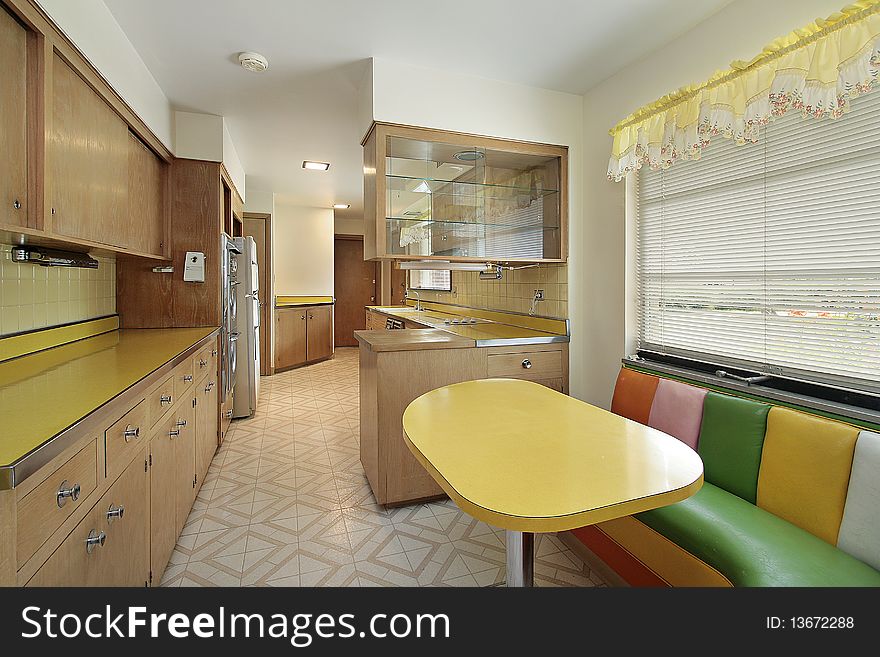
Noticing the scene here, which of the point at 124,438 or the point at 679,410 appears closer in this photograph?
the point at 124,438

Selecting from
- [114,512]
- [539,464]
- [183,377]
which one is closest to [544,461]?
[539,464]

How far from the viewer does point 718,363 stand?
2330mm

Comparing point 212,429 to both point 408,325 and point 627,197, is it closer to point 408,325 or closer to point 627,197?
point 408,325

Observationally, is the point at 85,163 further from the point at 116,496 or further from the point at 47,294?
the point at 116,496

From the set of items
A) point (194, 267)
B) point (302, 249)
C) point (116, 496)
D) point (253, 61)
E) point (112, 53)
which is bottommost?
point (116, 496)

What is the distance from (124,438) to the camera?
1.51 metres

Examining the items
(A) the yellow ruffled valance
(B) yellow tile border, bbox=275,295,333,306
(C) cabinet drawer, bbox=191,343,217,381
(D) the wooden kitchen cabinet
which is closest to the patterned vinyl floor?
(C) cabinet drawer, bbox=191,343,217,381

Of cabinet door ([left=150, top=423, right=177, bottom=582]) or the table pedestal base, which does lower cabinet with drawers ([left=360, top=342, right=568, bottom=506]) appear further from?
the table pedestal base

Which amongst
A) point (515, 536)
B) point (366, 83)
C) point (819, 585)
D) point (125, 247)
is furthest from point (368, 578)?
point (366, 83)

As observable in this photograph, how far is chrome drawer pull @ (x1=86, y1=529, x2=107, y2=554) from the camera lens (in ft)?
4.03

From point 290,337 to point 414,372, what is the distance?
16.0ft

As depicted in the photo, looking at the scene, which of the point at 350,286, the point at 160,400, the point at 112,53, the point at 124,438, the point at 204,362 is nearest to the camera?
the point at 124,438
